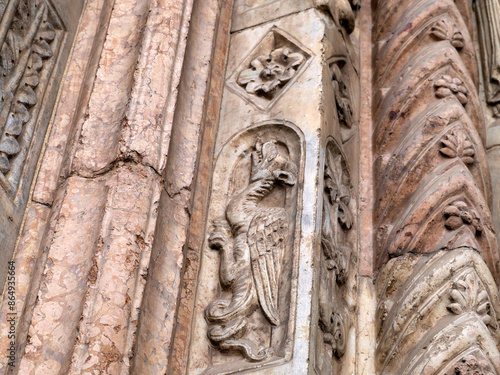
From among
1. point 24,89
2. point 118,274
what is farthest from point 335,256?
point 24,89

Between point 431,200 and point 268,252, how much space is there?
2.26 ft

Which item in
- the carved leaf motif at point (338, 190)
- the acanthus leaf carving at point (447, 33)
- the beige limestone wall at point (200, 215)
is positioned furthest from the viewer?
the acanthus leaf carving at point (447, 33)

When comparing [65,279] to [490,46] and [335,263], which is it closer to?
[335,263]

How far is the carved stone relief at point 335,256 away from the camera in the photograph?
95.4 inches

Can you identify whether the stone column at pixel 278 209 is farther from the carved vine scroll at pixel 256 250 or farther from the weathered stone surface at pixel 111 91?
the weathered stone surface at pixel 111 91

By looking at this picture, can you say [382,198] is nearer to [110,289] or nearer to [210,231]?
[210,231]

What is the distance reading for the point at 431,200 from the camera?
2738 millimetres

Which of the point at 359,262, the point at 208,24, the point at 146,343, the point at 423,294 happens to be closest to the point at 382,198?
the point at 359,262

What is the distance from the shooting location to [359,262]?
2832 mm

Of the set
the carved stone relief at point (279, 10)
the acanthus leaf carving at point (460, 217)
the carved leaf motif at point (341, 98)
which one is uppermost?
the carved stone relief at point (279, 10)

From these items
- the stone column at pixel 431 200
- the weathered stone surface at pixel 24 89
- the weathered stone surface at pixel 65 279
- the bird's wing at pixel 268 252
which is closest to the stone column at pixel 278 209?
the bird's wing at pixel 268 252

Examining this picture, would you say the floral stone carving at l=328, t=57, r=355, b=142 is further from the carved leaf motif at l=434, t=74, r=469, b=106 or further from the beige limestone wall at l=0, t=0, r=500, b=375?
the carved leaf motif at l=434, t=74, r=469, b=106

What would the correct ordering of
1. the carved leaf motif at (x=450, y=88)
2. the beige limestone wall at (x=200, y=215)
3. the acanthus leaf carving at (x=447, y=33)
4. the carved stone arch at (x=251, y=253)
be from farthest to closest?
the acanthus leaf carving at (x=447, y=33)
the carved leaf motif at (x=450, y=88)
the carved stone arch at (x=251, y=253)
the beige limestone wall at (x=200, y=215)

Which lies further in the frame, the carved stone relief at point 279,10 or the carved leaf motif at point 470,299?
the carved stone relief at point 279,10
